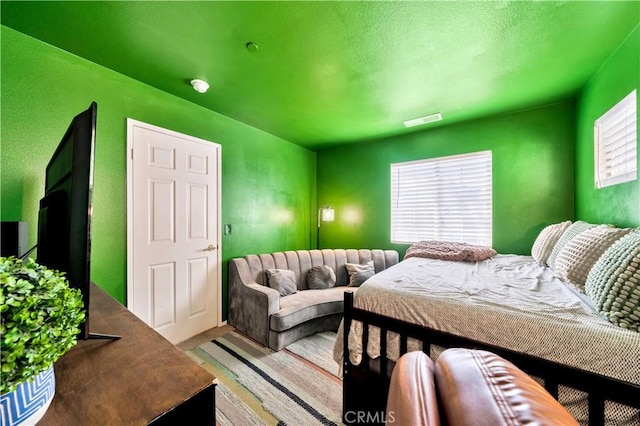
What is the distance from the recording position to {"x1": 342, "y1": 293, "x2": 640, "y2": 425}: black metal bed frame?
2.89ft

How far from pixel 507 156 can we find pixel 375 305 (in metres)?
2.68

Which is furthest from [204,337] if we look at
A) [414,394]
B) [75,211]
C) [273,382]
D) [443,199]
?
[443,199]

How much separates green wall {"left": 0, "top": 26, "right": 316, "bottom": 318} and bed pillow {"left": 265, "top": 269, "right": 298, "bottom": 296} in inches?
21.9

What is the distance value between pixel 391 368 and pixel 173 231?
230 centimetres

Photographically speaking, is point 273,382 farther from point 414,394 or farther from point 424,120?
point 424,120

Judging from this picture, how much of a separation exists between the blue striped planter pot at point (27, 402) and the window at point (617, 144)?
3.00m

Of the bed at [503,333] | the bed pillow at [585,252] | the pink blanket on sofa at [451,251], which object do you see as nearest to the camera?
the bed at [503,333]

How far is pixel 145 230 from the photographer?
223cm

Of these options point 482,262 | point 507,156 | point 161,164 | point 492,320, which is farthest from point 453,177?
point 161,164

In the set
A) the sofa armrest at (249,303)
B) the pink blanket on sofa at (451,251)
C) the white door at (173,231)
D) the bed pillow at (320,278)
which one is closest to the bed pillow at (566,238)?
the pink blanket on sofa at (451,251)

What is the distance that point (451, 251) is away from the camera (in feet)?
8.86

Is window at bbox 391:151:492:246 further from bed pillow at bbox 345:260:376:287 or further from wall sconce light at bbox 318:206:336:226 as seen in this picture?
wall sconce light at bbox 318:206:336:226

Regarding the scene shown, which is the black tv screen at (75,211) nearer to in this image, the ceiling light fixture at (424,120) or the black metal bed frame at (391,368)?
the black metal bed frame at (391,368)

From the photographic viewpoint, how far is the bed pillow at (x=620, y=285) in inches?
36.8
